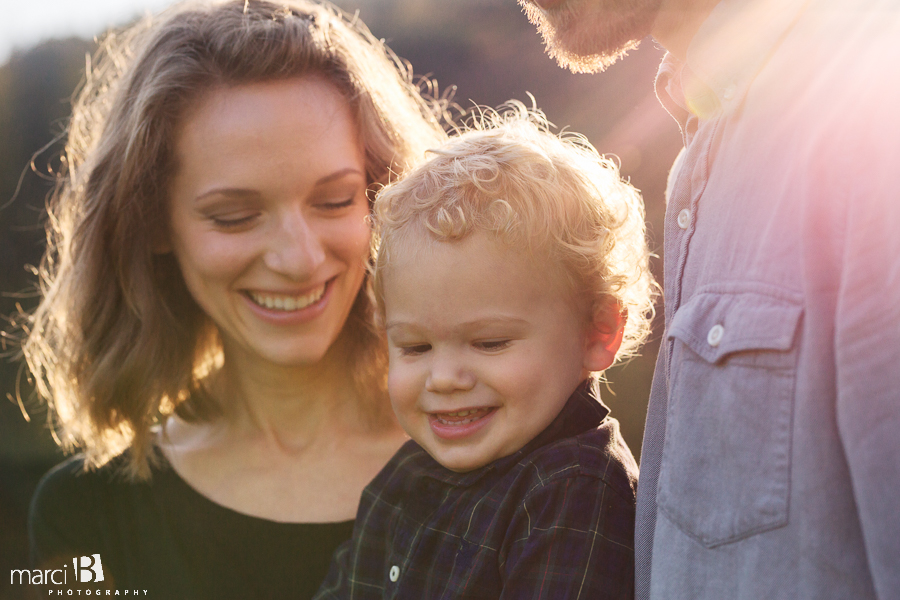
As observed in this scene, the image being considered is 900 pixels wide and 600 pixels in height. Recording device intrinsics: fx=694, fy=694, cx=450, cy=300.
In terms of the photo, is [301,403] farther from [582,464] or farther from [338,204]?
[582,464]

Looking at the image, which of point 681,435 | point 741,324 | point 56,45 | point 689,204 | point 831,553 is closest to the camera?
point 831,553

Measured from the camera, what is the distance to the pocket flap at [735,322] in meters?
1.01

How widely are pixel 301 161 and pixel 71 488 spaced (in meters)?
1.52

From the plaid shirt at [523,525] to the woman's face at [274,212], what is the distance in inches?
28.1

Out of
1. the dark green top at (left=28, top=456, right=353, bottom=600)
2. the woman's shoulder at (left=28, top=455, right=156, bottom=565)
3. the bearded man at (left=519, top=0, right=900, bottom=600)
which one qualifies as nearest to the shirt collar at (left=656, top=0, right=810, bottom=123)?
the bearded man at (left=519, top=0, right=900, bottom=600)

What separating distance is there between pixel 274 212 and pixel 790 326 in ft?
5.28

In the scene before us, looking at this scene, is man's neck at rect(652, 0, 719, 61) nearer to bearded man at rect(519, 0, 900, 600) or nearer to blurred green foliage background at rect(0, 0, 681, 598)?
bearded man at rect(519, 0, 900, 600)

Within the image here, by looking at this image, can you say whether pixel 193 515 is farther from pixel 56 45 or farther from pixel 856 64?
pixel 56 45

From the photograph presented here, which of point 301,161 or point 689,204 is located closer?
point 689,204

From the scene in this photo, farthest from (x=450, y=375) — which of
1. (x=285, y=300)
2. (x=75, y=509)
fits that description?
(x=75, y=509)

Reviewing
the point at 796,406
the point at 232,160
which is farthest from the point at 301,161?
the point at 796,406

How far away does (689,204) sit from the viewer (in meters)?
1.32

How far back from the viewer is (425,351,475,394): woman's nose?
1587mm

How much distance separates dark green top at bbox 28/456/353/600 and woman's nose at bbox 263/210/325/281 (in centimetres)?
86
